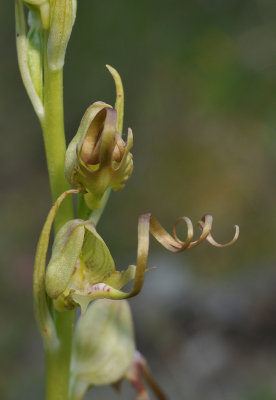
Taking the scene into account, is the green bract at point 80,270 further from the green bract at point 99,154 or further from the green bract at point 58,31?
the green bract at point 58,31

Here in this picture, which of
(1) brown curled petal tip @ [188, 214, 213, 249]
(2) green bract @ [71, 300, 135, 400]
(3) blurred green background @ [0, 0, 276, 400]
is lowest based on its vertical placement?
(3) blurred green background @ [0, 0, 276, 400]

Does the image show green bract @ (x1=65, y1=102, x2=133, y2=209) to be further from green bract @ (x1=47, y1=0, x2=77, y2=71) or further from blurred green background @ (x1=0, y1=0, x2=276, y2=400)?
blurred green background @ (x1=0, y1=0, x2=276, y2=400)

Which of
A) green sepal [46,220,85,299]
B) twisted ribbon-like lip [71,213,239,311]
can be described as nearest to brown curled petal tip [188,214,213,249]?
twisted ribbon-like lip [71,213,239,311]

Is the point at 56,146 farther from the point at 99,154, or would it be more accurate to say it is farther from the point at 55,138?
the point at 99,154

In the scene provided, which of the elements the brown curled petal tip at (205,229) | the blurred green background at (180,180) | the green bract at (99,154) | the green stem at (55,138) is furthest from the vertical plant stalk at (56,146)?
the blurred green background at (180,180)

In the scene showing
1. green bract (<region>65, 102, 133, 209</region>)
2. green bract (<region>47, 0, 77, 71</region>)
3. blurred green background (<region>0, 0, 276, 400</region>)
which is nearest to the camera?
green bract (<region>65, 102, 133, 209</region>)

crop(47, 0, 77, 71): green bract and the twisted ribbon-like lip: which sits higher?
crop(47, 0, 77, 71): green bract

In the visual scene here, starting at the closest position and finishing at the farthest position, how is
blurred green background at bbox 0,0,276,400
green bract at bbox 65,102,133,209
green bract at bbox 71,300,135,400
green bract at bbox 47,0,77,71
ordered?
1. green bract at bbox 65,102,133,209
2. green bract at bbox 47,0,77,71
3. green bract at bbox 71,300,135,400
4. blurred green background at bbox 0,0,276,400
